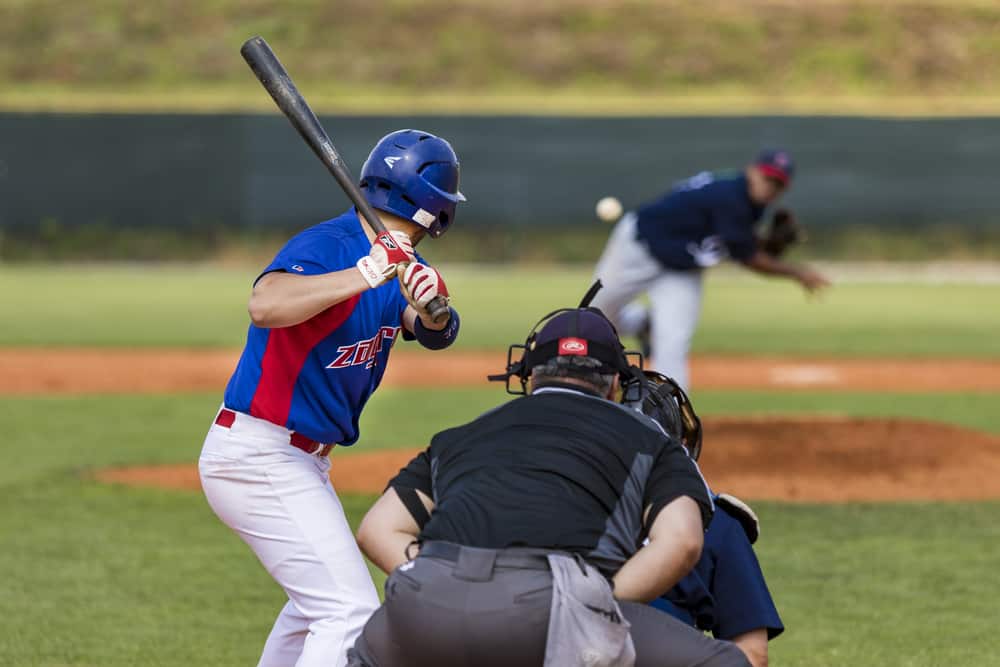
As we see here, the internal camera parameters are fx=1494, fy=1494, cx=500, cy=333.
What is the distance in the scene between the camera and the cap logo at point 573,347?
3.91 meters

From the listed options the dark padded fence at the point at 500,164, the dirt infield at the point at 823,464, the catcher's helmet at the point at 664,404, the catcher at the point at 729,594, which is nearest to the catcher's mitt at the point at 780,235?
the dirt infield at the point at 823,464

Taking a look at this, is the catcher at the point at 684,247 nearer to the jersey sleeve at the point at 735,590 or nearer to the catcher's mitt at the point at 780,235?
the catcher's mitt at the point at 780,235

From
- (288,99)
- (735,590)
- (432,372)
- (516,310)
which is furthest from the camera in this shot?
(516,310)

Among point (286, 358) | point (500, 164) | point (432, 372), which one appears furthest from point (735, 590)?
point (500, 164)

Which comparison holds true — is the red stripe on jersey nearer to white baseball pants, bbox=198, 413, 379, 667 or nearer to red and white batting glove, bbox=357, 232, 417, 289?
white baseball pants, bbox=198, 413, 379, 667

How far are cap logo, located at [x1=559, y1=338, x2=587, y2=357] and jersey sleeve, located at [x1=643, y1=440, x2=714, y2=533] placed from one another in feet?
1.14

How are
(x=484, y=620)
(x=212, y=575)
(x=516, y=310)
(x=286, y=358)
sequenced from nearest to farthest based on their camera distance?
(x=484, y=620), (x=286, y=358), (x=212, y=575), (x=516, y=310)

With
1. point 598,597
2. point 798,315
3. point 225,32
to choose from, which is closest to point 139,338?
point 798,315

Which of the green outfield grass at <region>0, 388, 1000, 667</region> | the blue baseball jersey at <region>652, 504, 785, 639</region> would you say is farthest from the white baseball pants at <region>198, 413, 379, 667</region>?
the green outfield grass at <region>0, 388, 1000, 667</region>

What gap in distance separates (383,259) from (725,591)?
1.38m

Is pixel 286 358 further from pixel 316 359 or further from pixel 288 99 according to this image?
pixel 288 99

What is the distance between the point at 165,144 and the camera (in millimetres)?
30953

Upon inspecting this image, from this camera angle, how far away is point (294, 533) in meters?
4.46

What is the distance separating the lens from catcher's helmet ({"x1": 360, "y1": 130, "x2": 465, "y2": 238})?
4.81 meters
